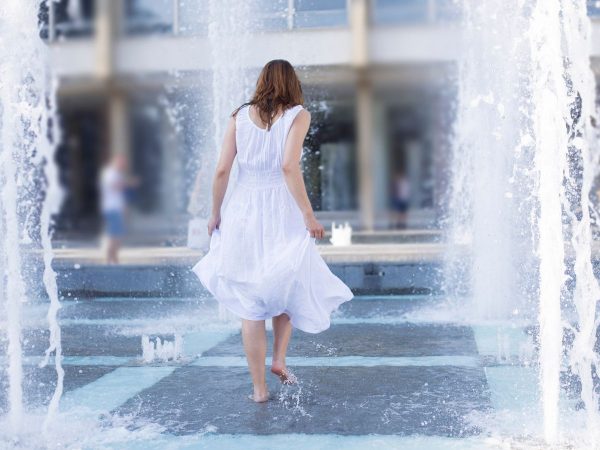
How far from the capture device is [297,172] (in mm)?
4137

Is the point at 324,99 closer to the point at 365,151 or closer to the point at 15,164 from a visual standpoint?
the point at 365,151

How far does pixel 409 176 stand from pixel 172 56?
301 inches

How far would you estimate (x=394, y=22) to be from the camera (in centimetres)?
2197

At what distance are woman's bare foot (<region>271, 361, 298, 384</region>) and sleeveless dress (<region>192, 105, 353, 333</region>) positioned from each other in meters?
0.30

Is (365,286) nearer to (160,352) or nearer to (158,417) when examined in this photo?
(160,352)

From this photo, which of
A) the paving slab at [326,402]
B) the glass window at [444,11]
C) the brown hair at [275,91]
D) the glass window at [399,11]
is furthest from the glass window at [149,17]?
the brown hair at [275,91]

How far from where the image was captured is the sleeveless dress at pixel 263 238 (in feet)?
13.6

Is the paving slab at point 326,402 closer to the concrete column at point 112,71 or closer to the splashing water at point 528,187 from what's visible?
the splashing water at point 528,187

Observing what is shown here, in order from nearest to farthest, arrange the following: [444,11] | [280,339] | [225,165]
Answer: [225,165], [280,339], [444,11]

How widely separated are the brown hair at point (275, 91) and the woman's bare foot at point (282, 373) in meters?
A: 1.09

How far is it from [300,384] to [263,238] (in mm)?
845

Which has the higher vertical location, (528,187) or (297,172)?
(297,172)

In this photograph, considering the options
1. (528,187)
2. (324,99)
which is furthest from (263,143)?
(324,99)

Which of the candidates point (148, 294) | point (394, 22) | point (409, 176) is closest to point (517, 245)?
point (148, 294)
